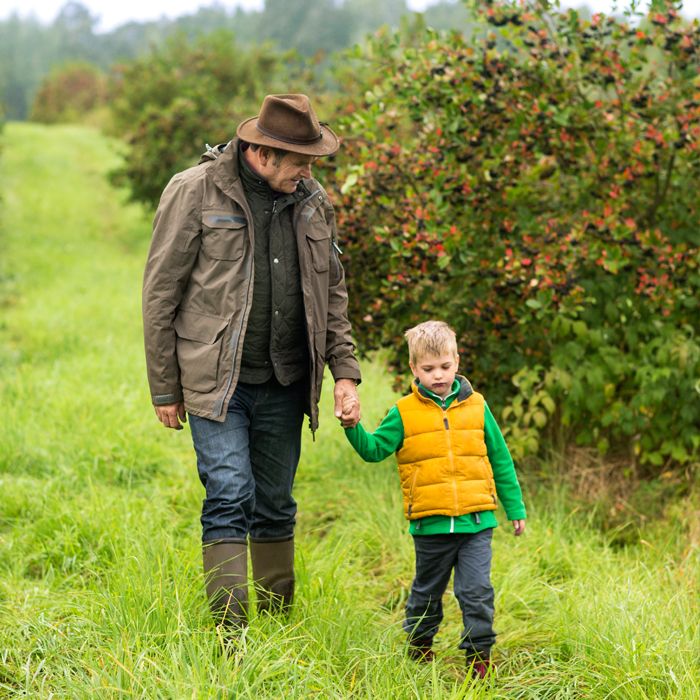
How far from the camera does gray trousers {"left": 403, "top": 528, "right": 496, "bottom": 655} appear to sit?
3.70m

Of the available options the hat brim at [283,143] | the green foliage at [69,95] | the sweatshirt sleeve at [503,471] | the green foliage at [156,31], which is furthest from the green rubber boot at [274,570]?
the green foliage at [156,31]

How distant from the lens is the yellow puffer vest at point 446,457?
12.1ft

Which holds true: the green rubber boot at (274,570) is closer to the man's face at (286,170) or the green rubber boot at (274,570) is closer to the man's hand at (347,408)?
the man's hand at (347,408)

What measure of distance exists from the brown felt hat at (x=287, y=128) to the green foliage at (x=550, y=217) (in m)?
1.73

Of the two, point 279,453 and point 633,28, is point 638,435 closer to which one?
point 633,28

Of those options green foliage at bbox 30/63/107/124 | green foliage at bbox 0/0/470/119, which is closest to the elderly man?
green foliage at bbox 30/63/107/124

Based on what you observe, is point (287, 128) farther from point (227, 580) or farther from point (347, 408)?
point (227, 580)

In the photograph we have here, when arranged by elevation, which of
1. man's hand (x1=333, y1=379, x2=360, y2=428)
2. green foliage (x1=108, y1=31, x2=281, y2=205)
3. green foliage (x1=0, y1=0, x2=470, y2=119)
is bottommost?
man's hand (x1=333, y1=379, x2=360, y2=428)

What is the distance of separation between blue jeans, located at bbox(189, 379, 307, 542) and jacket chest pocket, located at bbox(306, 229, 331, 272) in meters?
0.49

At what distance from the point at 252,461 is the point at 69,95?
58.4 m

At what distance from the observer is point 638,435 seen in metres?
→ 5.93

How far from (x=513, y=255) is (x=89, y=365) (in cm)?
480

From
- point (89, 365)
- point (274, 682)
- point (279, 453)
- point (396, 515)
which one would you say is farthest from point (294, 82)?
point (274, 682)

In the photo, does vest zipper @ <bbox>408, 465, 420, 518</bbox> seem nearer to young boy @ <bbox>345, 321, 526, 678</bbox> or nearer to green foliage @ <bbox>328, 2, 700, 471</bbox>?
young boy @ <bbox>345, 321, 526, 678</bbox>
